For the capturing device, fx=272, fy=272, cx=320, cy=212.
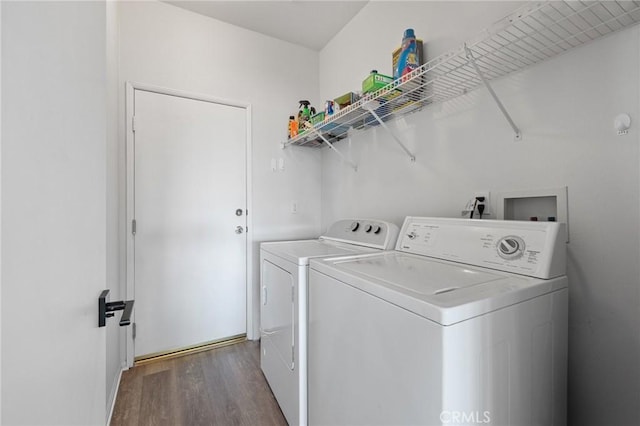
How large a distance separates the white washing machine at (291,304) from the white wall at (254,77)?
2.61 feet

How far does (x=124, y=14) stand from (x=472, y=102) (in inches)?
98.3

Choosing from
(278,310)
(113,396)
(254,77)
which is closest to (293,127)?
(254,77)

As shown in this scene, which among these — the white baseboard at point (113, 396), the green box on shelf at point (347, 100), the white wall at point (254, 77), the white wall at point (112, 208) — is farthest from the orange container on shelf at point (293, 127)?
the white baseboard at point (113, 396)

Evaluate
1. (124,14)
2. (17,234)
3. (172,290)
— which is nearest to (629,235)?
(17,234)

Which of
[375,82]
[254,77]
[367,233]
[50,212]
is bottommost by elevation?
[367,233]

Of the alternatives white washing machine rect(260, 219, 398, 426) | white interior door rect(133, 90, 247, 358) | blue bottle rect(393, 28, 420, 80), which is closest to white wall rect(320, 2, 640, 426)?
blue bottle rect(393, 28, 420, 80)

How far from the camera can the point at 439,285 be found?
0.87 metres

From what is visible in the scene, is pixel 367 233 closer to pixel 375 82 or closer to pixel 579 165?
pixel 375 82

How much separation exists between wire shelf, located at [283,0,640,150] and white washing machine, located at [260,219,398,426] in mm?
748

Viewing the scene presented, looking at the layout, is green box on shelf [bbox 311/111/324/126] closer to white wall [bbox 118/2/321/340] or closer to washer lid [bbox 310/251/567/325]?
white wall [bbox 118/2/321/340]

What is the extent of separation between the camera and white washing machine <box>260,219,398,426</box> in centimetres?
133

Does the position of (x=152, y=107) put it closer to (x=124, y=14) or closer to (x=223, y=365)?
(x=124, y=14)

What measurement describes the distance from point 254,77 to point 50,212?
243cm

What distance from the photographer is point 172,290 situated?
2.19 meters
